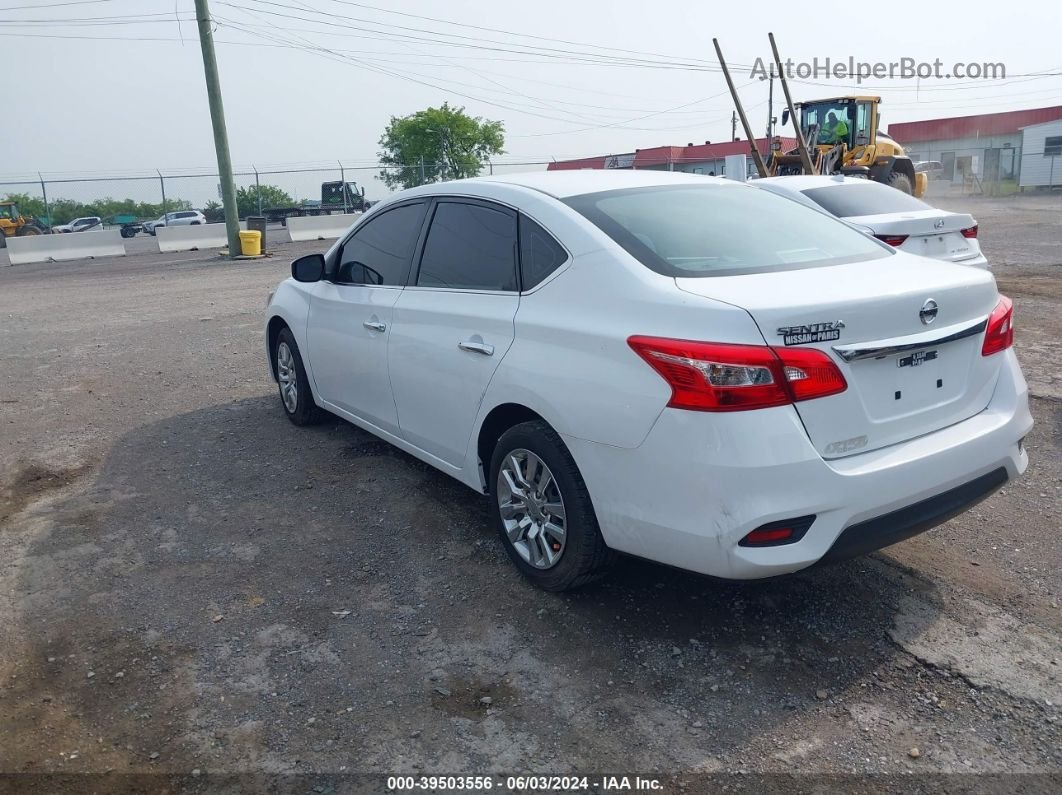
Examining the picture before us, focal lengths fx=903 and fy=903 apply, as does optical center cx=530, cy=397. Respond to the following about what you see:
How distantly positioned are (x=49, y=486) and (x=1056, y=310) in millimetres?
9543

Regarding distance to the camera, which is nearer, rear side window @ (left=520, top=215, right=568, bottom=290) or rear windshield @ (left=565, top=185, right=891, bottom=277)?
rear windshield @ (left=565, top=185, right=891, bottom=277)

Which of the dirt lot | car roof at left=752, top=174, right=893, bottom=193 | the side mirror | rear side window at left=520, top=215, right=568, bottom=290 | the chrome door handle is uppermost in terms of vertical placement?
car roof at left=752, top=174, right=893, bottom=193

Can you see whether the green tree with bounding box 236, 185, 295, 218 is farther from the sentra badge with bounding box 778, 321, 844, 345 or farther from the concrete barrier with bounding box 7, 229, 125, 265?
the sentra badge with bounding box 778, 321, 844, 345

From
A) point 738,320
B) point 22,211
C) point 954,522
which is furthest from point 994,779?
point 22,211

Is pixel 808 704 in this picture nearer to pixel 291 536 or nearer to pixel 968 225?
pixel 291 536

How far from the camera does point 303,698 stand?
3209 millimetres

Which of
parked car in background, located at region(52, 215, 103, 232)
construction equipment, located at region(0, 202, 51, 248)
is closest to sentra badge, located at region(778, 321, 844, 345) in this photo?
construction equipment, located at region(0, 202, 51, 248)

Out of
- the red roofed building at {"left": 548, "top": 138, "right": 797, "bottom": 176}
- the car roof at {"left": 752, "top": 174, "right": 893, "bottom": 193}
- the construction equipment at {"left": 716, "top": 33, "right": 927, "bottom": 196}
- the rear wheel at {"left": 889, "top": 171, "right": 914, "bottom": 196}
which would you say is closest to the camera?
the car roof at {"left": 752, "top": 174, "right": 893, "bottom": 193}

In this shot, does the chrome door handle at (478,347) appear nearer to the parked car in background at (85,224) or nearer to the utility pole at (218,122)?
the utility pole at (218,122)

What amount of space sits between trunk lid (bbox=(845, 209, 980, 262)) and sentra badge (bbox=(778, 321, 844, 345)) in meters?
6.07

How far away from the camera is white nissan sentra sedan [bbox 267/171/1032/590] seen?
2951 mm

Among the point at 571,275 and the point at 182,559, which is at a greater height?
the point at 571,275

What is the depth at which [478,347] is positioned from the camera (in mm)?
3961

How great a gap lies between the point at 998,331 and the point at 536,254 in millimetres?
1891
